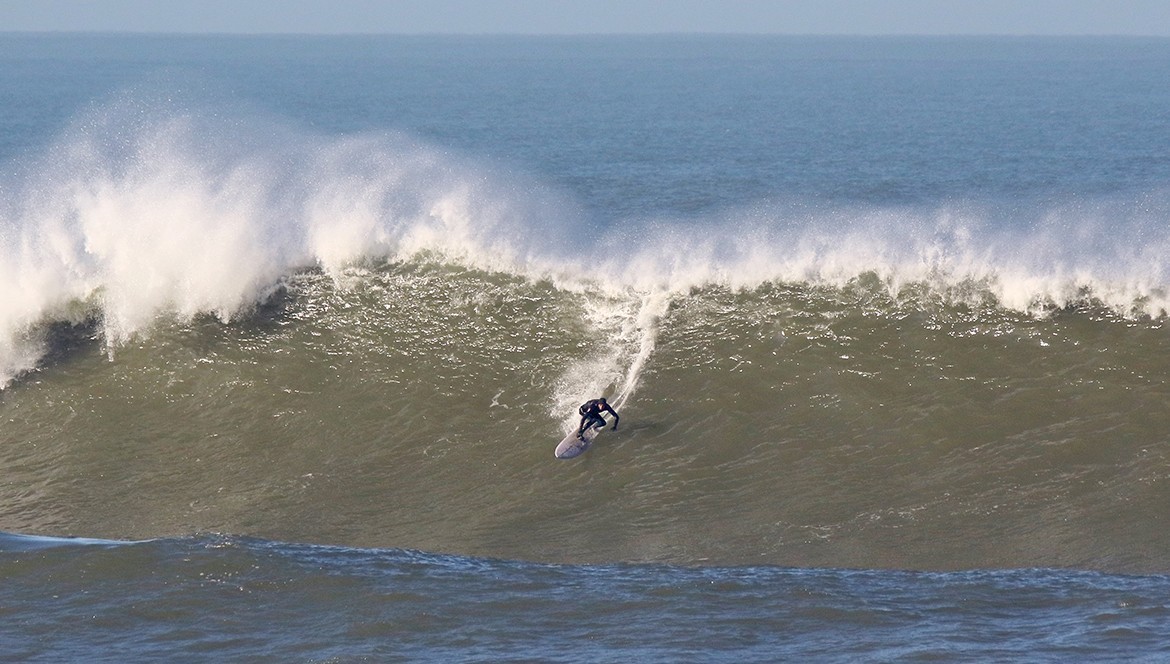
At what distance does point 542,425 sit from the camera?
543 inches

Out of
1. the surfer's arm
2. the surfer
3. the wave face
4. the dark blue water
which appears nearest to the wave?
the wave face

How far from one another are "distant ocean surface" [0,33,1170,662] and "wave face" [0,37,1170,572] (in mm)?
48

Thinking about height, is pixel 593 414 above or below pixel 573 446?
above

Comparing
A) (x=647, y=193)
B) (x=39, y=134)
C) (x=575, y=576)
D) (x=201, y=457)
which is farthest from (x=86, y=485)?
(x=39, y=134)

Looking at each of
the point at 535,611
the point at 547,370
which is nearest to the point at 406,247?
the point at 547,370

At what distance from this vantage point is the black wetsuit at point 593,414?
1316 centimetres

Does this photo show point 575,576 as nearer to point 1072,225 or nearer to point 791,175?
point 1072,225

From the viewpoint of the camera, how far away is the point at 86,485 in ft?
43.3

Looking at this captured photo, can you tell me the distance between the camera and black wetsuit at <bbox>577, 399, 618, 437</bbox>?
13164 mm

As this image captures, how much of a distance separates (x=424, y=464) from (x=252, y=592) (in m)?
3.20

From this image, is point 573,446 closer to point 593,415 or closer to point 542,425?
point 593,415

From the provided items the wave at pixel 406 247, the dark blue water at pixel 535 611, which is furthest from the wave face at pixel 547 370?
the dark blue water at pixel 535 611

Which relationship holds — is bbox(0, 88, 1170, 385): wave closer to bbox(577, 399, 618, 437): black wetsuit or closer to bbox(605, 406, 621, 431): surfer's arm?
bbox(605, 406, 621, 431): surfer's arm

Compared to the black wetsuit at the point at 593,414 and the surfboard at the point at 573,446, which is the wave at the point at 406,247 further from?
the surfboard at the point at 573,446
